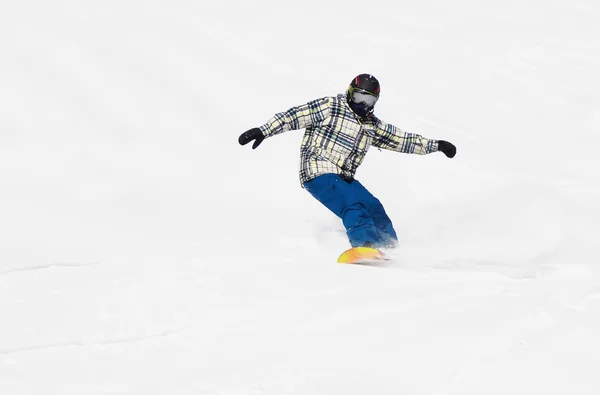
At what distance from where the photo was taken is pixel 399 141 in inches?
224

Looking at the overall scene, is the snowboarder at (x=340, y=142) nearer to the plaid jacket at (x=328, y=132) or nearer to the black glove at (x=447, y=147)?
the plaid jacket at (x=328, y=132)

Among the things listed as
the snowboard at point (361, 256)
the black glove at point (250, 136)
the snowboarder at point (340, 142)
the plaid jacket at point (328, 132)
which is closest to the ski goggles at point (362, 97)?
the snowboarder at point (340, 142)

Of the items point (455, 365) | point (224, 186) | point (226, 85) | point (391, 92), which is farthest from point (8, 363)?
point (391, 92)

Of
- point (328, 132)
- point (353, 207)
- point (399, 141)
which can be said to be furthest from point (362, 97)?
point (353, 207)

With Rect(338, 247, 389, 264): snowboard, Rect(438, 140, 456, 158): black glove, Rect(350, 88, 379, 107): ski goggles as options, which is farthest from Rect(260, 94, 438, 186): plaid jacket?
Rect(338, 247, 389, 264): snowboard

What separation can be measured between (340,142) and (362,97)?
0.37 metres

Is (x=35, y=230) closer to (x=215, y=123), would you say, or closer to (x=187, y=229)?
(x=187, y=229)

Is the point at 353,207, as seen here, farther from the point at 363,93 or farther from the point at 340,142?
the point at 363,93

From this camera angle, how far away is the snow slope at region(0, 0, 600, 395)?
324 cm

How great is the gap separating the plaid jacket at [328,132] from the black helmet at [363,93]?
6cm

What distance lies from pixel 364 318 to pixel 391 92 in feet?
Result: 17.7

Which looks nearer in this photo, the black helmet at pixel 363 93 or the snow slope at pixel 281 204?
the snow slope at pixel 281 204

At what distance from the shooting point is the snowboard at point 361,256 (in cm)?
447

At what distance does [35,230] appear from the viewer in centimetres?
512
